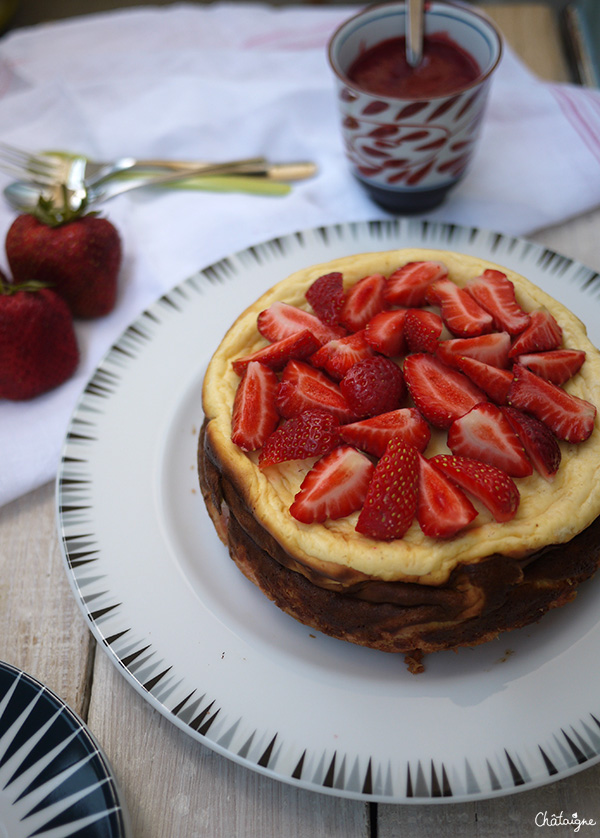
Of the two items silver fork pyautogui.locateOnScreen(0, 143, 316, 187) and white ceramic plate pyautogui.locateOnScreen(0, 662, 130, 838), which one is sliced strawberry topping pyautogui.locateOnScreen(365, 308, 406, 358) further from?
silver fork pyautogui.locateOnScreen(0, 143, 316, 187)

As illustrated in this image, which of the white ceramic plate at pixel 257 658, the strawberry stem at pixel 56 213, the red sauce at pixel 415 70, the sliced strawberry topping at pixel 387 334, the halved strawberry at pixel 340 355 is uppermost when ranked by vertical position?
the red sauce at pixel 415 70

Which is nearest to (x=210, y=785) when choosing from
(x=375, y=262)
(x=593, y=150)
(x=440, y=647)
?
(x=440, y=647)

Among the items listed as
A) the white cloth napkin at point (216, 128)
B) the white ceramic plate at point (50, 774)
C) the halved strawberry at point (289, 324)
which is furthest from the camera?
the white cloth napkin at point (216, 128)

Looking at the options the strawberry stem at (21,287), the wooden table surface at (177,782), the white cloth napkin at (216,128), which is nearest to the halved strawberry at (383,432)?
the wooden table surface at (177,782)

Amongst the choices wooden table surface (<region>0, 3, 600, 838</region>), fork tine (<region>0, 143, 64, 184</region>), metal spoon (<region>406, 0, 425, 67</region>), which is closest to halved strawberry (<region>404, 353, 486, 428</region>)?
wooden table surface (<region>0, 3, 600, 838</region>)

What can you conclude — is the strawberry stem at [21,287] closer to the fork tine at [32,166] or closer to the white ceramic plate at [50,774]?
the fork tine at [32,166]

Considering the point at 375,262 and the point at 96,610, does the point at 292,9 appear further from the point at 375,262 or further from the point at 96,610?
the point at 96,610

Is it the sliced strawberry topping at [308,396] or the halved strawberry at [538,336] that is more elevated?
the halved strawberry at [538,336]
